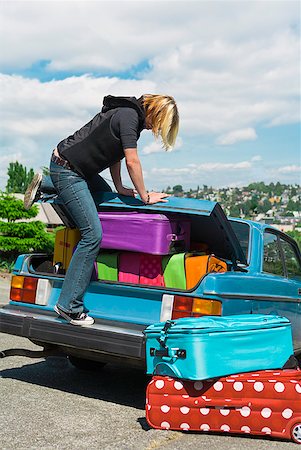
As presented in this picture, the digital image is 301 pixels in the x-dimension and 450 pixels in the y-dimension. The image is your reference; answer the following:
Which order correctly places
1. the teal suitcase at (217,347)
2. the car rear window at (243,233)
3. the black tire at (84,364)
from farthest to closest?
the black tire at (84,364) → the car rear window at (243,233) → the teal suitcase at (217,347)

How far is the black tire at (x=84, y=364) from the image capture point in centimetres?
577

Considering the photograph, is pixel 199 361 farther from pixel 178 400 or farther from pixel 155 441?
pixel 155 441

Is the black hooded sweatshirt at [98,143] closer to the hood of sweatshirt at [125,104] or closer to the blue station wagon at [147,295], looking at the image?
the hood of sweatshirt at [125,104]

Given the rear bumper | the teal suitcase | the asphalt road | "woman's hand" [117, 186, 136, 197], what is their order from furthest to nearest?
"woman's hand" [117, 186, 136, 197], the rear bumper, the teal suitcase, the asphalt road

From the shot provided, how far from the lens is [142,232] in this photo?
4688 mm

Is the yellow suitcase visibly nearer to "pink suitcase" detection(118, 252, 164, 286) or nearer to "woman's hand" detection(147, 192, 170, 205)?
"pink suitcase" detection(118, 252, 164, 286)

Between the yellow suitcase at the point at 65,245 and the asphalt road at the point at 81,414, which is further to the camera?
the yellow suitcase at the point at 65,245

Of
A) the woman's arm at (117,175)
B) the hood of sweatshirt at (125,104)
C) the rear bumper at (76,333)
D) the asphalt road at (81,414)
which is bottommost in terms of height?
the asphalt road at (81,414)

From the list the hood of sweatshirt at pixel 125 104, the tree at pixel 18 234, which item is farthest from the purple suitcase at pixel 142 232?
the tree at pixel 18 234

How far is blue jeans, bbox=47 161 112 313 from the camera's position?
473 centimetres

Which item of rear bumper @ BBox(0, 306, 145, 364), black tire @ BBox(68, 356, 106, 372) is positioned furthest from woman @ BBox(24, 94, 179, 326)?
black tire @ BBox(68, 356, 106, 372)

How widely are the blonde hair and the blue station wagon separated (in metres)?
0.53

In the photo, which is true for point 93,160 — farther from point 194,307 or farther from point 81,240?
point 194,307

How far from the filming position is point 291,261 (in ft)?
20.0
